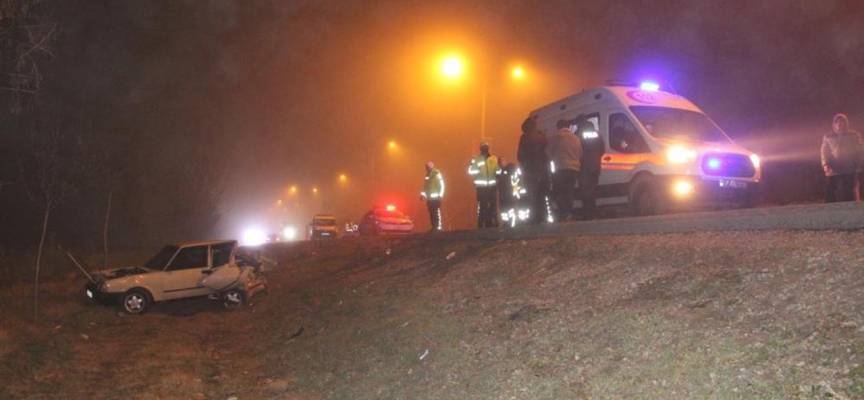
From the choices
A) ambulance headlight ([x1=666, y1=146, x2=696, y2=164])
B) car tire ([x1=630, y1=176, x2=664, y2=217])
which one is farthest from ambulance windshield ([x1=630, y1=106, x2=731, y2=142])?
car tire ([x1=630, y1=176, x2=664, y2=217])

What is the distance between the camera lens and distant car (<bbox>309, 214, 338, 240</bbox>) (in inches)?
1169

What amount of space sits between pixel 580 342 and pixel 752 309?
129 cm

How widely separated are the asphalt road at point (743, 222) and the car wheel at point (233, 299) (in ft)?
20.9

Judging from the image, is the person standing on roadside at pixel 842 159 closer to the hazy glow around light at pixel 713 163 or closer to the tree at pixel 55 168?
the hazy glow around light at pixel 713 163

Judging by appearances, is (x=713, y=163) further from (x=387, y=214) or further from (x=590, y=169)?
(x=387, y=214)

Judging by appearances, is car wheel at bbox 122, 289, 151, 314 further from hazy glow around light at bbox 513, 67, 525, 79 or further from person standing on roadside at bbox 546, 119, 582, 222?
hazy glow around light at bbox 513, 67, 525, 79

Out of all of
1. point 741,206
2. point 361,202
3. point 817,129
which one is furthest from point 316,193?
point 741,206

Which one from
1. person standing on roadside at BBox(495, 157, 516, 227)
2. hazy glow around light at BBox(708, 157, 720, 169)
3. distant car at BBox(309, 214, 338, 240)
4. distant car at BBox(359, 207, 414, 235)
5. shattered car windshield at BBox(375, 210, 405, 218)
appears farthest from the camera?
distant car at BBox(309, 214, 338, 240)

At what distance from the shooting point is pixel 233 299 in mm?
12672

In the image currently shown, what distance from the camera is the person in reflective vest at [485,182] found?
13633mm

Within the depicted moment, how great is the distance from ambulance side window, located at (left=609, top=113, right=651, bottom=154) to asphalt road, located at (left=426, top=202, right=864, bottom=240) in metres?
2.44

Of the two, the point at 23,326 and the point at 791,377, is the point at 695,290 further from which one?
the point at 23,326

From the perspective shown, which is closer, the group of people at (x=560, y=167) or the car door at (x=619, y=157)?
the group of people at (x=560, y=167)

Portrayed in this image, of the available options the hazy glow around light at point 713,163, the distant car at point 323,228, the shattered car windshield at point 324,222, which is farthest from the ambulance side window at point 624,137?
the shattered car windshield at point 324,222
